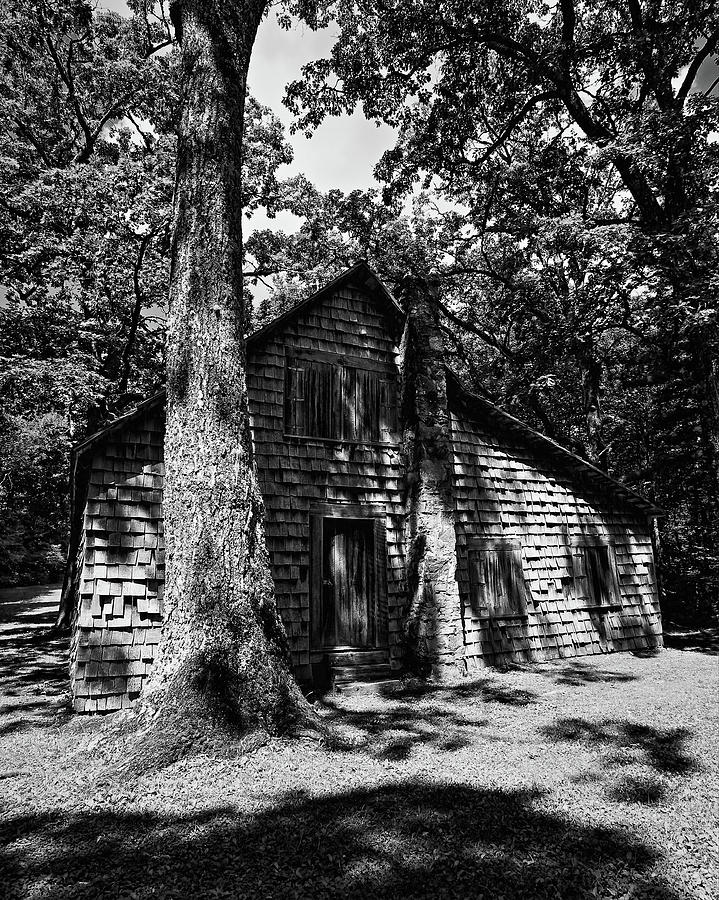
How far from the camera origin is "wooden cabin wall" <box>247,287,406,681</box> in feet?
31.9

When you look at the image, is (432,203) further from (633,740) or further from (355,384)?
(633,740)

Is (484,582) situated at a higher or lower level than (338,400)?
lower

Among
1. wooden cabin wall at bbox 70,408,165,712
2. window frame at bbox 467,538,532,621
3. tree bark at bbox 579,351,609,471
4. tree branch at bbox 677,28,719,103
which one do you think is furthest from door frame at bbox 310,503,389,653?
tree branch at bbox 677,28,719,103

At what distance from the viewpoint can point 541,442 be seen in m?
12.6

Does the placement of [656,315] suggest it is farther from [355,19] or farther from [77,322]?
[77,322]

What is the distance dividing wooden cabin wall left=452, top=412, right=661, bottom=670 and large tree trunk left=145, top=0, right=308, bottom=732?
248 inches

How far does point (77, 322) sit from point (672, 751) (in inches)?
607

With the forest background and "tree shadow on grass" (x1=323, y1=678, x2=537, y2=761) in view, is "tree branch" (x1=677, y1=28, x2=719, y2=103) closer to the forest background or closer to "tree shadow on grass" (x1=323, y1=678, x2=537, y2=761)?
the forest background

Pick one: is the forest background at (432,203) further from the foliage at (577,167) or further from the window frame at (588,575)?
the window frame at (588,575)

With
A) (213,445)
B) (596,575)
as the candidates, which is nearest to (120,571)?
(213,445)

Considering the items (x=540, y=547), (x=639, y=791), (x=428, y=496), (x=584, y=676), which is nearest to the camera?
(x=639, y=791)

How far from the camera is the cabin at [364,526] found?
28.3ft

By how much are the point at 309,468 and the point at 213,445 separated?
4.34m

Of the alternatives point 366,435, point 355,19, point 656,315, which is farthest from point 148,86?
point 656,315
